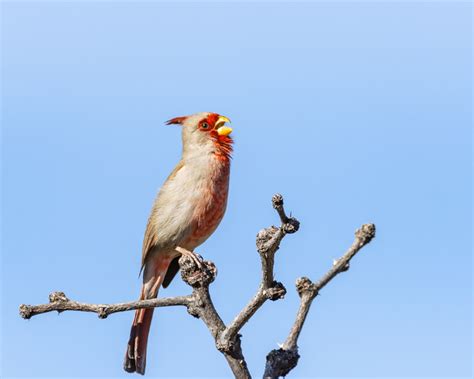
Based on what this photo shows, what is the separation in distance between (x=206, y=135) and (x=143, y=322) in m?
2.16

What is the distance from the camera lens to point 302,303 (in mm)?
4496

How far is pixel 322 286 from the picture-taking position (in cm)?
443

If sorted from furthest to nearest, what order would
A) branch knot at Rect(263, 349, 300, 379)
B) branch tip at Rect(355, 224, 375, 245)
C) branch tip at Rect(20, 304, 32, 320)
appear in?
branch tip at Rect(20, 304, 32, 320), branch knot at Rect(263, 349, 300, 379), branch tip at Rect(355, 224, 375, 245)

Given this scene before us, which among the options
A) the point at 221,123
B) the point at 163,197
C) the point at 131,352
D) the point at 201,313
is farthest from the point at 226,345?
the point at 221,123

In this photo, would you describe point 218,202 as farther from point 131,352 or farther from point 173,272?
point 131,352

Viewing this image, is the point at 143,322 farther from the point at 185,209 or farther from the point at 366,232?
the point at 366,232

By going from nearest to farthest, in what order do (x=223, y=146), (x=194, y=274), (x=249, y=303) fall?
1. (x=249, y=303)
2. (x=194, y=274)
3. (x=223, y=146)

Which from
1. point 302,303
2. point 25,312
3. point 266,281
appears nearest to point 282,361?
point 302,303

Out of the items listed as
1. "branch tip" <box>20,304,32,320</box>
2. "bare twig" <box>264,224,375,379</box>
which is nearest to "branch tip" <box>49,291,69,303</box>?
"branch tip" <box>20,304,32,320</box>

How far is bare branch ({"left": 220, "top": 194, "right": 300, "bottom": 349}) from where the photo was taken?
192 inches

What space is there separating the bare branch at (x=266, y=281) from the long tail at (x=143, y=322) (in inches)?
101

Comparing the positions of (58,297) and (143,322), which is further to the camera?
(143,322)

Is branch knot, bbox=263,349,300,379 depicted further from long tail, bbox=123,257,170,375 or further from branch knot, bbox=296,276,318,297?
long tail, bbox=123,257,170,375

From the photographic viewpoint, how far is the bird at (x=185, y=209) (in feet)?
25.8
